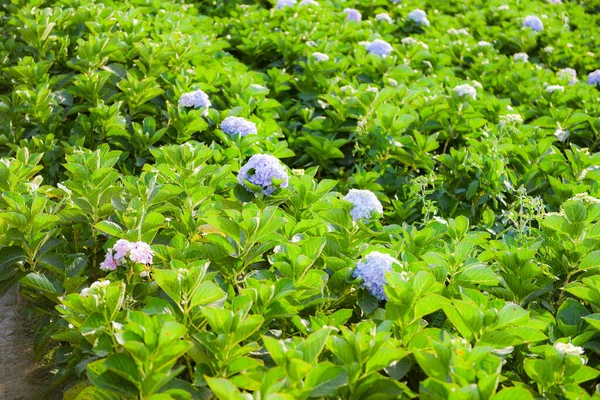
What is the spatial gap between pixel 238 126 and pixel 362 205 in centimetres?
89

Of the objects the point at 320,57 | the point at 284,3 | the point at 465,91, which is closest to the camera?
the point at 465,91

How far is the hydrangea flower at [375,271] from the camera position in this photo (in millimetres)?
2068

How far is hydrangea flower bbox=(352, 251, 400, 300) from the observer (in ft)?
6.79

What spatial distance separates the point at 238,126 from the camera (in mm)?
3295

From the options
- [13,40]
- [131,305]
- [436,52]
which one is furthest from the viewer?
[436,52]

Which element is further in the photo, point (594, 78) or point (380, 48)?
point (594, 78)

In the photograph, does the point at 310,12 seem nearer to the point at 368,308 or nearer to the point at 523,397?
the point at 368,308

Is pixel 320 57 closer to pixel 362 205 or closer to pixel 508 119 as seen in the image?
pixel 508 119

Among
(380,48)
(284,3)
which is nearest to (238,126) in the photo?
(380,48)

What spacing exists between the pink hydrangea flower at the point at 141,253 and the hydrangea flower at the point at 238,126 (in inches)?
50.1

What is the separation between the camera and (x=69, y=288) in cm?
229

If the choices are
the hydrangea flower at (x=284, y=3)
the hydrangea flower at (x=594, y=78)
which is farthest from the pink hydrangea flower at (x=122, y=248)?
the hydrangea flower at (x=594, y=78)

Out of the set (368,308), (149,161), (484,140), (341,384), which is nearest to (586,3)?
(484,140)

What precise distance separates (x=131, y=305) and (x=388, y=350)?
2.73 feet
